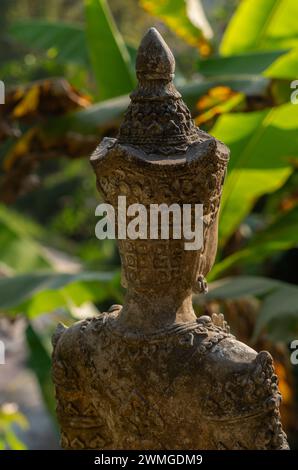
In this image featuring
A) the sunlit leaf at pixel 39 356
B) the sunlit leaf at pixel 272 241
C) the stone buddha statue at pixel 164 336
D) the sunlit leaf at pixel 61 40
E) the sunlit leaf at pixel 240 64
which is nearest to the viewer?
the stone buddha statue at pixel 164 336

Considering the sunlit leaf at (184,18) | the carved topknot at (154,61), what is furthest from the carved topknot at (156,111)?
the sunlit leaf at (184,18)

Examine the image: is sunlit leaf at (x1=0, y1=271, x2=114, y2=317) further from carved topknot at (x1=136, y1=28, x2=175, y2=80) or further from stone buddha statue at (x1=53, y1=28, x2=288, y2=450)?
carved topknot at (x1=136, y1=28, x2=175, y2=80)

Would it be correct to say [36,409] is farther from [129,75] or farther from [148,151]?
[148,151]

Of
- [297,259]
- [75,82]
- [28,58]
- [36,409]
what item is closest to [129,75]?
[297,259]

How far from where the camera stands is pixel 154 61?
2010mm

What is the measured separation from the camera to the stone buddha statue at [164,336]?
1.93m

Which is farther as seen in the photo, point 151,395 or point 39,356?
point 39,356

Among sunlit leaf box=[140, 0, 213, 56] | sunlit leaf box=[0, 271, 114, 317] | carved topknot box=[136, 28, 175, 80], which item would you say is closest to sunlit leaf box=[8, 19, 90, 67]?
sunlit leaf box=[140, 0, 213, 56]

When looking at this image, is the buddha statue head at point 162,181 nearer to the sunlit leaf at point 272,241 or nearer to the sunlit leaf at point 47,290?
the sunlit leaf at point 47,290

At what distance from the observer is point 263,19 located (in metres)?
4.98

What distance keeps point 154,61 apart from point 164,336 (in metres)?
0.60

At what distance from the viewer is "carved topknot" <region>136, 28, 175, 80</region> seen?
2012 mm

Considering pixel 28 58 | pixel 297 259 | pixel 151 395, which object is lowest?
pixel 297 259
